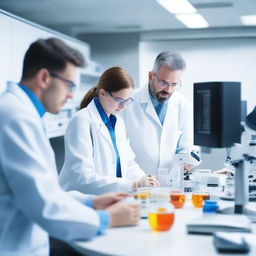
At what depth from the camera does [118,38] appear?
601cm

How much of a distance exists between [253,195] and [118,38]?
4.33 metres

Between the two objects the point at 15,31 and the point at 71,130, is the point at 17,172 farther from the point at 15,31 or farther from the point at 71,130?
the point at 15,31

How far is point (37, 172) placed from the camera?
4.32 feet

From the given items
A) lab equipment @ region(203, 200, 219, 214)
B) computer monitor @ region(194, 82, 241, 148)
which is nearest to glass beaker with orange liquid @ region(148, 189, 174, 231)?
lab equipment @ region(203, 200, 219, 214)

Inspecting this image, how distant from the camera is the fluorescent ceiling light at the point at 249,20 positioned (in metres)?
4.70

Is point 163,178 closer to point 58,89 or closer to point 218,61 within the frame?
point 58,89

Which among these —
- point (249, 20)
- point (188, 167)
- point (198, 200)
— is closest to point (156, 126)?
point (188, 167)

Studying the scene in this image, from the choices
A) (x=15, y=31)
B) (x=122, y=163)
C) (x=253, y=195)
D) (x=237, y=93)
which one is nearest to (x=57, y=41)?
(x=237, y=93)

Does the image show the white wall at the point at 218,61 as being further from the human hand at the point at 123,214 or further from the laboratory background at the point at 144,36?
the human hand at the point at 123,214

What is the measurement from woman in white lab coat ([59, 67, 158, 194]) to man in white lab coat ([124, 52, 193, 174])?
1.24ft

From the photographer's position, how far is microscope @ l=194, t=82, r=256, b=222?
1751mm

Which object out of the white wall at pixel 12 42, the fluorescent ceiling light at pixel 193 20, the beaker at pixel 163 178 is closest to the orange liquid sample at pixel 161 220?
the beaker at pixel 163 178

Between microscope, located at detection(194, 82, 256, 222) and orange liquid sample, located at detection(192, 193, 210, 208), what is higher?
microscope, located at detection(194, 82, 256, 222)

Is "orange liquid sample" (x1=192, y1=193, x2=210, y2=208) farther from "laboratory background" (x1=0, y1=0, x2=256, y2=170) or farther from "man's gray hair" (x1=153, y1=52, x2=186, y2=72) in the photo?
"laboratory background" (x1=0, y1=0, x2=256, y2=170)
